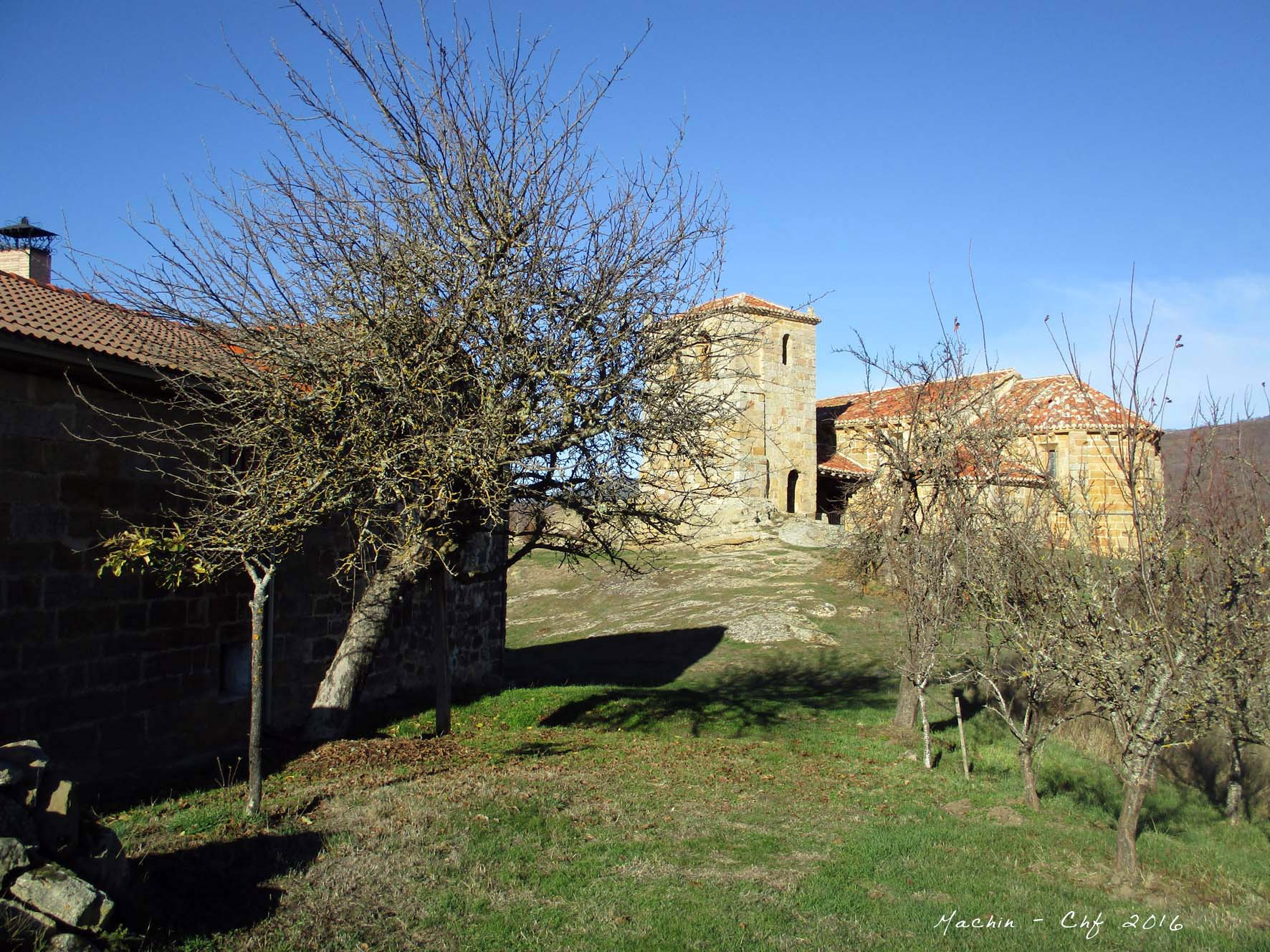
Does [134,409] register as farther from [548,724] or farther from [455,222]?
[548,724]

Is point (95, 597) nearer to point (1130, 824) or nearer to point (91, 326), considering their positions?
point (91, 326)

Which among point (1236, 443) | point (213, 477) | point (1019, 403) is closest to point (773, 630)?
point (1019, 403)

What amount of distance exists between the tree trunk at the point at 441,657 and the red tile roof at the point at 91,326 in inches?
127

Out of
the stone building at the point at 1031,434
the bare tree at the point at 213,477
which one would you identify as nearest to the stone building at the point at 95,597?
the bare tree at the point at 213,477

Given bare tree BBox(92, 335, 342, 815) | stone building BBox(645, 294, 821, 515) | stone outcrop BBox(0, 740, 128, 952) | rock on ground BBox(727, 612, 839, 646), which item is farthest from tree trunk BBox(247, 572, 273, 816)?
stone building BBox(645, 294, 821, 515)

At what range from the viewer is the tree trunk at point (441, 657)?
367 inches

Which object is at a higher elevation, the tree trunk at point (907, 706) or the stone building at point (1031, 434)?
the stone building at point (1031, 434)

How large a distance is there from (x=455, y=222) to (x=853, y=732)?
8.37 meters

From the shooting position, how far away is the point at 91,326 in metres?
8.31

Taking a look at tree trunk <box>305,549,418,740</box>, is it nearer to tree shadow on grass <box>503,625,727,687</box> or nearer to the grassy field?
the grassy field

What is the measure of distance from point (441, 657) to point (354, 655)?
1002mm

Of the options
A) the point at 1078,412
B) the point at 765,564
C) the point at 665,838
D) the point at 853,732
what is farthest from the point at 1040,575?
the point at 1078,412

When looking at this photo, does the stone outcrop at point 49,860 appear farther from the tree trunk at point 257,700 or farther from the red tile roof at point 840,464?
the red tile roof at point 840,464

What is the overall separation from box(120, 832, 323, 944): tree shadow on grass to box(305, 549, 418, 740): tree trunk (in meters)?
2.97
